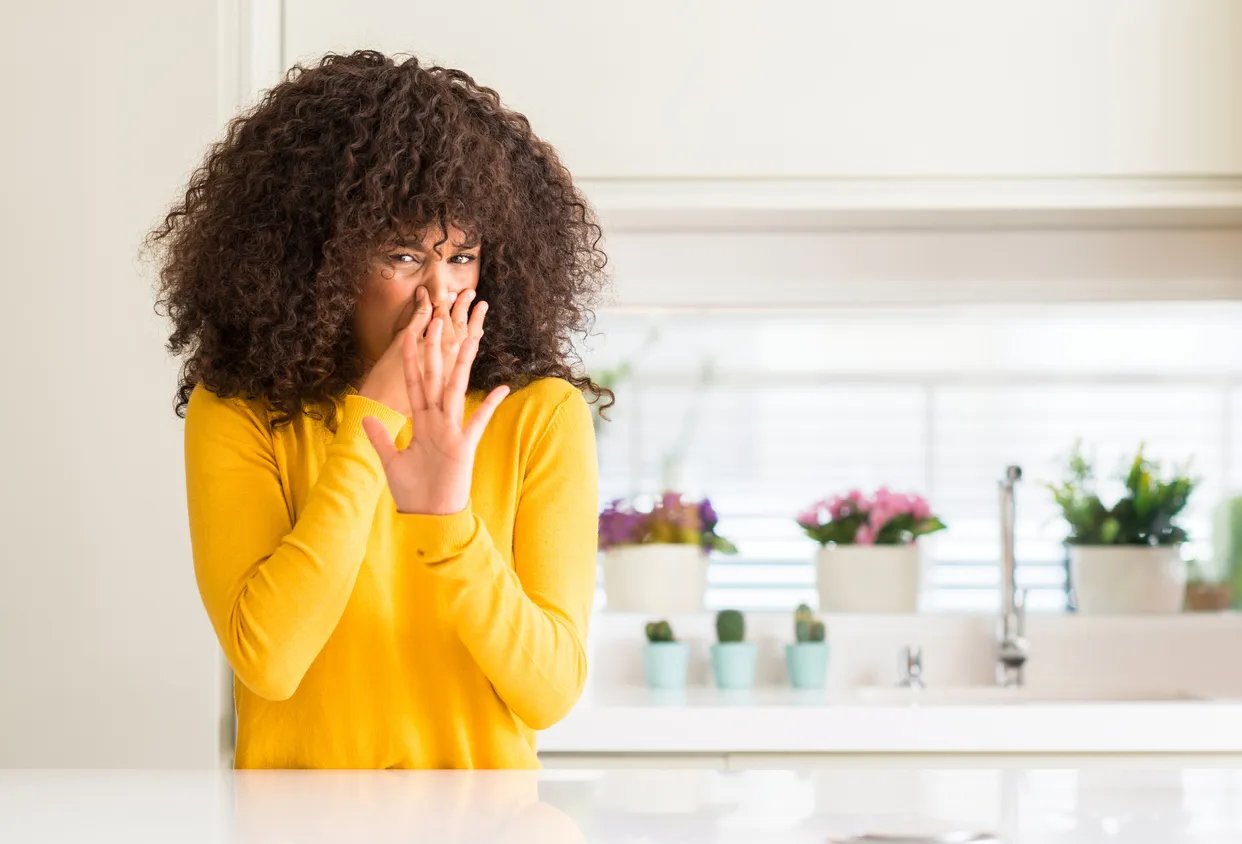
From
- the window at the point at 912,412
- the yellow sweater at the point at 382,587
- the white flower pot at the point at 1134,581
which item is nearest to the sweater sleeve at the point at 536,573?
the yellow sweater at the point at 382,587

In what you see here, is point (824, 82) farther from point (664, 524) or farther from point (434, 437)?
point (434, 437)

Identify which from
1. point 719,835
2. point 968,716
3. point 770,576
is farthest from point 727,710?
point 719,835

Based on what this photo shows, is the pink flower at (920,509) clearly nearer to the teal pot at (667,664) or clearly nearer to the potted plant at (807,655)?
the potted plant at (807,655)

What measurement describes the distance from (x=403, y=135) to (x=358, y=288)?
153mm

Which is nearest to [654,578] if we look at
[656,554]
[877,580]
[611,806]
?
[656,554]

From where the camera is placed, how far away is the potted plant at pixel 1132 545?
2602 millimetres

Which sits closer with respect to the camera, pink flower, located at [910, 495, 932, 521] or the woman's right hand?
the woman's right hand

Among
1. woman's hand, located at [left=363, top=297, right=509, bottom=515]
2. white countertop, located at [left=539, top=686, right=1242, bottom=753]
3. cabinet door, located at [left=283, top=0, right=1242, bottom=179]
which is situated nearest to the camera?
woman's hand, located at [left=363, top=297, right=509, bottom=515]

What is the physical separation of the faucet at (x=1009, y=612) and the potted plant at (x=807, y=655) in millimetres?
340

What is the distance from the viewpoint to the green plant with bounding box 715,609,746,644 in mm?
2467

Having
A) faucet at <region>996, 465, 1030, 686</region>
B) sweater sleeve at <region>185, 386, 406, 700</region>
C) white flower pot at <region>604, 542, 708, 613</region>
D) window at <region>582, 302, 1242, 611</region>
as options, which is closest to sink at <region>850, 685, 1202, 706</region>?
faucet at <region>996, 465, 1030, 686</region>

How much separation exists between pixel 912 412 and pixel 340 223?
1736 mm

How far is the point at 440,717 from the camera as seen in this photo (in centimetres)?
123

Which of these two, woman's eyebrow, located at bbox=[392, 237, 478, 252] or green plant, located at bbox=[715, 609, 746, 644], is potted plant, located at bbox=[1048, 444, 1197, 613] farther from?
woman's eyebrow, located at bbox=[392, 237, 478, 252]
